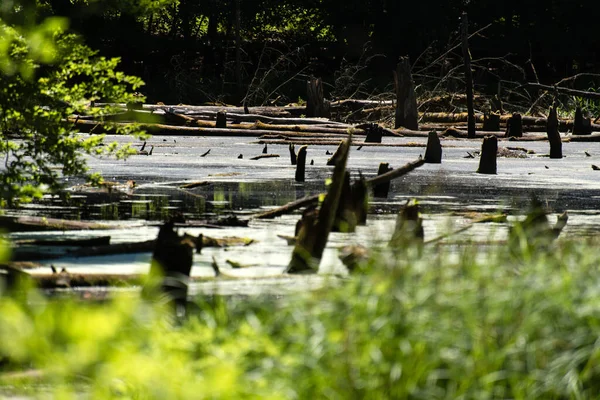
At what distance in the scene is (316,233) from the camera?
8.01 meters

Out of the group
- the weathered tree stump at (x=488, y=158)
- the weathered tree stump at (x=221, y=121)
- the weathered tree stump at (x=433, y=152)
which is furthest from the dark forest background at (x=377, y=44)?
the weathered tree stump at (x=488, y=158)

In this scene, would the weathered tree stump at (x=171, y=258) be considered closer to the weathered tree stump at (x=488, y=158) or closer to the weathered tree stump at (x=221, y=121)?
the weathered tree stump at (x=488, y=158)

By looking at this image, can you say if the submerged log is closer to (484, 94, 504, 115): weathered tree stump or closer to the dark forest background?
(484, 94, 504, 115): weathered tree stump

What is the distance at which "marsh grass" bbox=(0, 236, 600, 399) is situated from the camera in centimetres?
446

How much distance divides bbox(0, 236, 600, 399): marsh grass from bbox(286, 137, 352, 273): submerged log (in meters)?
2.39

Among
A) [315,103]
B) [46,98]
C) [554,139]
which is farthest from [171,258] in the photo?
[315,103]

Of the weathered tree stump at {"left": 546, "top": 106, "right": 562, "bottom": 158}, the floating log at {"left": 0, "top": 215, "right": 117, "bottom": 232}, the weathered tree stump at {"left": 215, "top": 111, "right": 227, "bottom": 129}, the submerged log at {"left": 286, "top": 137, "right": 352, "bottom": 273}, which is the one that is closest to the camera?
the submerged log at {"left": 286, "top": 137, "right": 352, "bottom": 273}

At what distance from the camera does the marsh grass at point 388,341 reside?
4465mm

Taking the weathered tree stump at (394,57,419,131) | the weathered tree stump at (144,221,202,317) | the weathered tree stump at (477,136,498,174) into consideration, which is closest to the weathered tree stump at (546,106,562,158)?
the weathered tree stump at (477,136,498,174)

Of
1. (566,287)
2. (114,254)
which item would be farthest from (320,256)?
(566,287)

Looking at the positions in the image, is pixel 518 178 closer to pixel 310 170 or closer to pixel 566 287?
pixel 310 170

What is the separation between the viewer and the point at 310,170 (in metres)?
19.2

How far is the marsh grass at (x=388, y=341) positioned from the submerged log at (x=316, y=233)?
2385 millimetres

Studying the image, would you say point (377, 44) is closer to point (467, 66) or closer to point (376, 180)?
point (467, 66)
